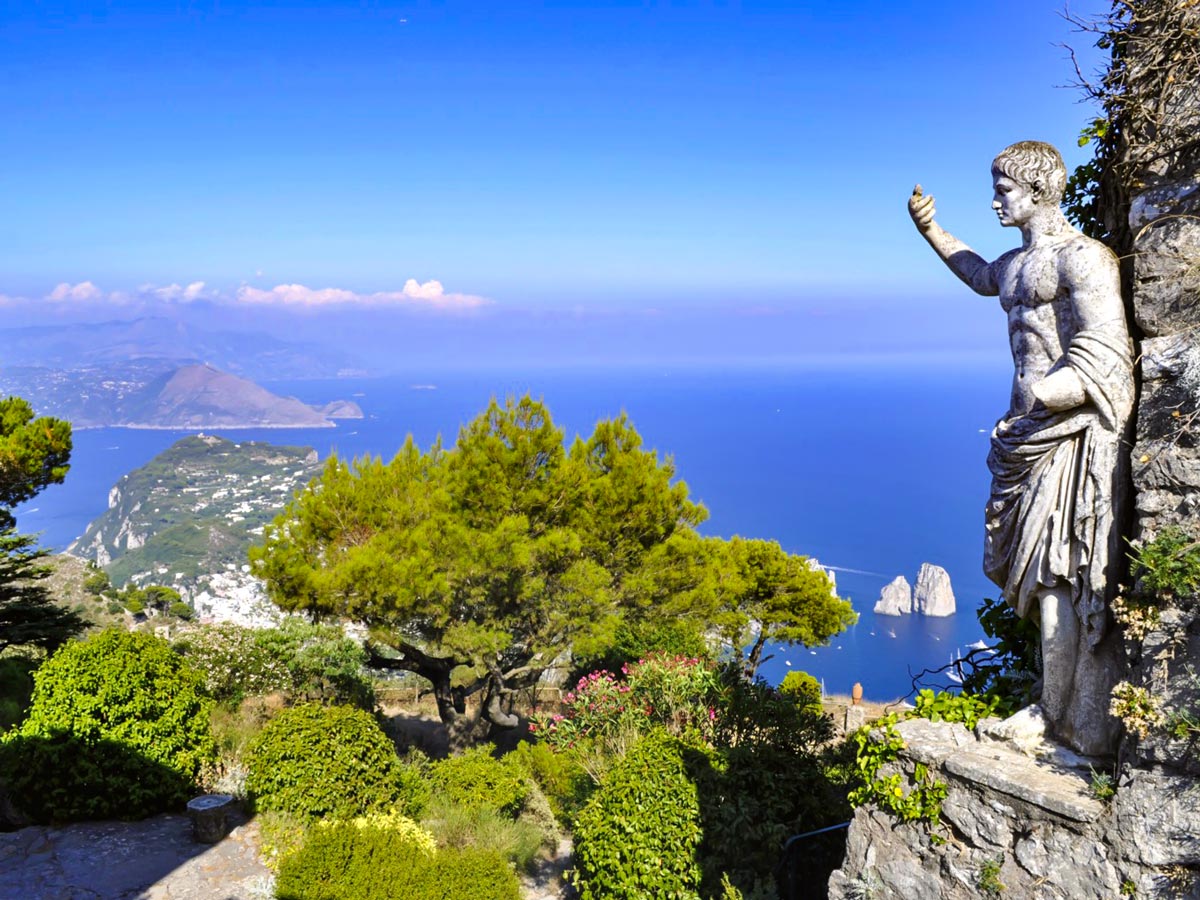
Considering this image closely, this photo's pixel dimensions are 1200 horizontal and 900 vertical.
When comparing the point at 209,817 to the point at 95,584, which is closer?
the point at 209,817

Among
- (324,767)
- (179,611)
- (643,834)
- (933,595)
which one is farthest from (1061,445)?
(933,595)

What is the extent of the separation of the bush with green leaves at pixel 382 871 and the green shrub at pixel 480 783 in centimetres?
142

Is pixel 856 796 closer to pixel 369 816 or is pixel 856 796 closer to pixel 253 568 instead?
pixel 369 816

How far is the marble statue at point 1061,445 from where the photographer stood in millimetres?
2832

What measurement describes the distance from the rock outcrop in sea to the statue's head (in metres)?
58.7

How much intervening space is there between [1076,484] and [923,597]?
5975 centimetres

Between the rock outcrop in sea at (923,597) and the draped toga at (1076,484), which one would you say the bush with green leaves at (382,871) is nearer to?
the draped toga at (1076,484)

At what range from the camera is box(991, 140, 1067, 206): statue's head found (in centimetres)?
303

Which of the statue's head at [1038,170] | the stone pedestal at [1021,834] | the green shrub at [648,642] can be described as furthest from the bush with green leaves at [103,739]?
the statue's head at [1038,170]

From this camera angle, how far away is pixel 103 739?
6.54 meters

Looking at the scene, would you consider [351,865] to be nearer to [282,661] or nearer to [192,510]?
[282,661]

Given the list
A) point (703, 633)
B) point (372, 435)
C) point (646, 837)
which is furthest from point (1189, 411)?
point (372, 435)

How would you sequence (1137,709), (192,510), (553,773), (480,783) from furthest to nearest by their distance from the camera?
(192,510) → (553,773) → (480,783) → (1137,709)

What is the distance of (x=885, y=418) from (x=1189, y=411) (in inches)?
8194
